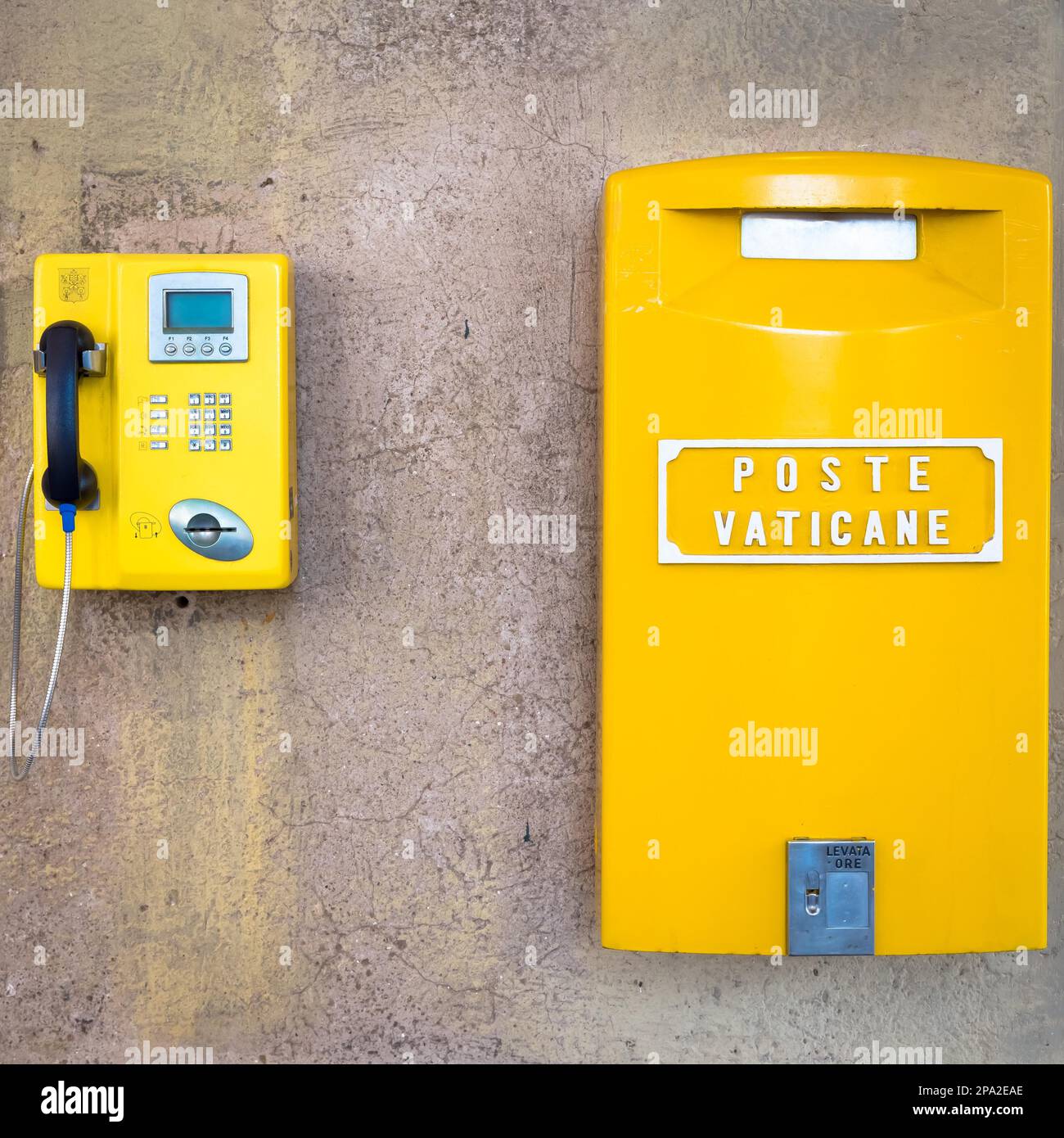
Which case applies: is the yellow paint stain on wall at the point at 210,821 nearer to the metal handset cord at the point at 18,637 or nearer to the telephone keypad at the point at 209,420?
the metal handset cord at the point at 18,637

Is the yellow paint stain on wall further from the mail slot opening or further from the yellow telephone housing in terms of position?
the mail slot opening

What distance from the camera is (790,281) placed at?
1.03m

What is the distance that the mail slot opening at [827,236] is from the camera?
1.03 m

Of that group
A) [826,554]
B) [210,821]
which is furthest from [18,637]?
[826,554]

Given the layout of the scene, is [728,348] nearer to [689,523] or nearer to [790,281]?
[790,281]

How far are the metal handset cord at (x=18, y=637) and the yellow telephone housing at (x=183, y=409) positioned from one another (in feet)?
0.14

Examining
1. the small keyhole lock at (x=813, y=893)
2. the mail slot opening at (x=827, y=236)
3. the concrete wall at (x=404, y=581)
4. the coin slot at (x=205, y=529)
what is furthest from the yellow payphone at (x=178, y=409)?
the small keyhole lock at (x=813, y=893)

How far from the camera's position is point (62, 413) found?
104cm

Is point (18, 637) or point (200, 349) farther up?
point (200, 349)

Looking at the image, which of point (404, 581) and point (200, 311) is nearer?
point (200, 311)

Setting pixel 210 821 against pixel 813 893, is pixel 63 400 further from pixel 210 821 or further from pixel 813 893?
pixel 813 893

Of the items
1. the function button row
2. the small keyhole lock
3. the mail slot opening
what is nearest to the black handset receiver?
the function button row

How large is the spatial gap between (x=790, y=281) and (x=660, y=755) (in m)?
0.66

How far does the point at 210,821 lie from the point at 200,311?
81 cm
